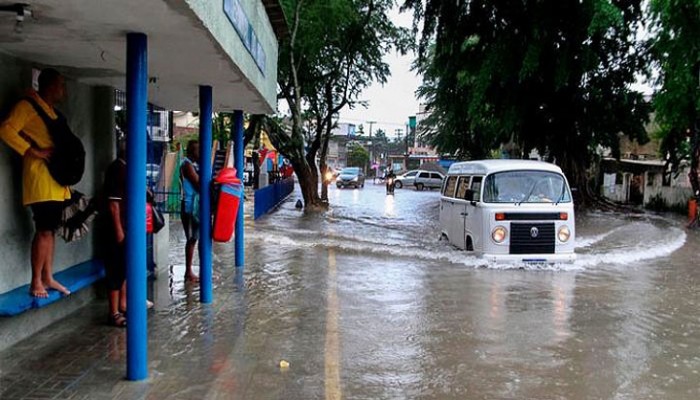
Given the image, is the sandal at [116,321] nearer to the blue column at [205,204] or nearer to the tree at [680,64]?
the blue column at [205,204]

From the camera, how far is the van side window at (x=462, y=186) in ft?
40.9

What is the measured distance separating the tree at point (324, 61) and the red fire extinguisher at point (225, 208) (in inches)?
615

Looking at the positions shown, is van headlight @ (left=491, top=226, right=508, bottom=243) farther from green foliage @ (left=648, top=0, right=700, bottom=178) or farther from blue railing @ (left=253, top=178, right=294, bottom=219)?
blue railing @ (left=253, top=178, right=294, bottom=219)

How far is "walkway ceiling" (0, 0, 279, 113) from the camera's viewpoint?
407 centimetres

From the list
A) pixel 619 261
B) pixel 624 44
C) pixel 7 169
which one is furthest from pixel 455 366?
pixel 624 44

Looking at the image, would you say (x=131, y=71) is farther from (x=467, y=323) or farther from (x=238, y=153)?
(x=238, y=153)

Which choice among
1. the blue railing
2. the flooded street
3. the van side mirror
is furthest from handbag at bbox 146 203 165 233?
the blue railing

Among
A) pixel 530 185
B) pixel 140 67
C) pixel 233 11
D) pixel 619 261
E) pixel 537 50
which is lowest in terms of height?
pixel 619 261

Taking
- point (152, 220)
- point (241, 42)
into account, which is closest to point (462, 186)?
point (152, 220)

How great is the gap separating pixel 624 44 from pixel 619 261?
1604 centimetres

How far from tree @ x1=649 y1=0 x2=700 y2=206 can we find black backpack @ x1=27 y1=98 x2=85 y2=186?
16738 mm

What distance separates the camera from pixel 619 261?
12.9 metres

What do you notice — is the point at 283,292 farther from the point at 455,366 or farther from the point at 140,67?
the point at 140,67

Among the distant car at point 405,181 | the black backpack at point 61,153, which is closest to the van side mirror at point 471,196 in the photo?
the black backpack at point 61,153
